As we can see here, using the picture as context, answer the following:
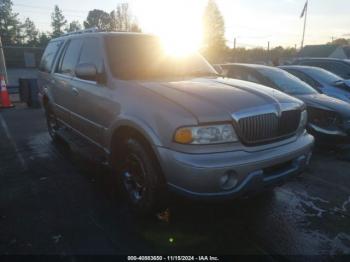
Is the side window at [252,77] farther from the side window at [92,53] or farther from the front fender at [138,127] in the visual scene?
the front fender at [138,127]

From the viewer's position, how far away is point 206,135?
110 inches

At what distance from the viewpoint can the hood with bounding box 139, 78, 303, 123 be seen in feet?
9.31

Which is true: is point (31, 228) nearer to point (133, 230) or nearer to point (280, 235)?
point (133, 230)

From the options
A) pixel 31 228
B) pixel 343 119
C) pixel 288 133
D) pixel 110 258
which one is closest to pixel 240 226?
pixel 288 133

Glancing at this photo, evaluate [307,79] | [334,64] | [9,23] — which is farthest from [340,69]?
[9,23]

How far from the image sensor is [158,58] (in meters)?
4.11

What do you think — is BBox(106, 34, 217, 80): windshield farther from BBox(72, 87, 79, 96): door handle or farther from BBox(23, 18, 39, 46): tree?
BBox(23, 18, 39, 46): tree

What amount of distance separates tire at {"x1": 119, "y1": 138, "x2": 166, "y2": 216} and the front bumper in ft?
0.66

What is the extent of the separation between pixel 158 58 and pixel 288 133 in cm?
188

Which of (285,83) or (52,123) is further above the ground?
(285,83)

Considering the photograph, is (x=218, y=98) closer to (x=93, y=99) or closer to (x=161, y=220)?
(x=161, y=220)

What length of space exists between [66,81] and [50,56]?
148 cm

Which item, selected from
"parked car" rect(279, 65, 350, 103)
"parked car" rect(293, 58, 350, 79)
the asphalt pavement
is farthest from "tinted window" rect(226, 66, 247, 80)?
"parked car" rect(293, 58, 350, 79)

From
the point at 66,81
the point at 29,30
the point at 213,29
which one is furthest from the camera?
the point at 29,30
